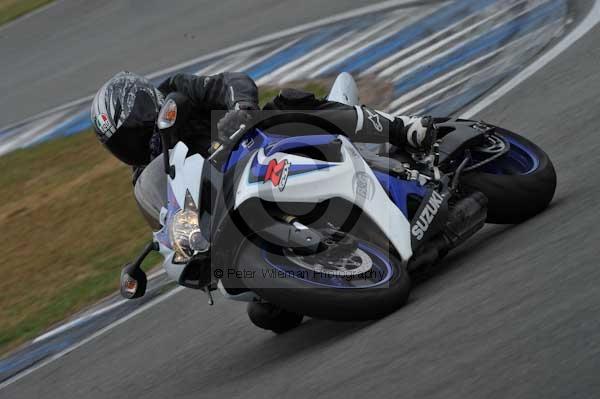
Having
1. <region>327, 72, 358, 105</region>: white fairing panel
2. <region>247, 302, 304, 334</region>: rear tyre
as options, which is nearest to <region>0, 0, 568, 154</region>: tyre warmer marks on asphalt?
<region>327, 72, 358, 105</region>: white fairing panel

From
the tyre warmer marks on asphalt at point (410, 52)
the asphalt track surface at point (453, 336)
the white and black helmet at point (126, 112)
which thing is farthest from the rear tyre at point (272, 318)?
the tyre warmer marks on asphalt at point (410, 52)

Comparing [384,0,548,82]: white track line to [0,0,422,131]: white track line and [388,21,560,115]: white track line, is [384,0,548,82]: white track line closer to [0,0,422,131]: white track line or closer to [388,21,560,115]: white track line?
[388,21,560,115]: white track line

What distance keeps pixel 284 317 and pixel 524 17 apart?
5.66 metres

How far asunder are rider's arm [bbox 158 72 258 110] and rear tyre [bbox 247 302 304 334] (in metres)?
1.09

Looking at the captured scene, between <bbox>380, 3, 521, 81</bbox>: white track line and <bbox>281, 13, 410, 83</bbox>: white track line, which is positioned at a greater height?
<bbox>380, 3, 521, 81</bbox>: white track line

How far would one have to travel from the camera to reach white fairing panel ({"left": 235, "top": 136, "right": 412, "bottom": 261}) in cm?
458

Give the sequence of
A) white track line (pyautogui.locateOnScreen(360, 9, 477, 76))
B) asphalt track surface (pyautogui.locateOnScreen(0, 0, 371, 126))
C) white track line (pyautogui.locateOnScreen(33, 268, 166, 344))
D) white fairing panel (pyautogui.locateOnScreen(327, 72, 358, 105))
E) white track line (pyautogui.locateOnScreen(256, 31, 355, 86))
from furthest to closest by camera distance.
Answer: asphalt track surface (pyautogui.locateOnScreen(0, 0, 371, 126))
white track line (pyautogui.locateOnScreen(256, 31, 355, 86))
white track line (pyautogui.locateOnScreen(360, 9, 477, 76))
white track line (pyautogui.locateOnScreen(33, 268, 166, 344))
white fairing panel (pyautogui.locateOnScreen(327, 72, 358, 105))

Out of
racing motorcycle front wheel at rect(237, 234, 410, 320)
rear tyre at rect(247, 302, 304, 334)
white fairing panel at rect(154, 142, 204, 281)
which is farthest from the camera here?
rear tyre at rect(247, 302, 304, 334)

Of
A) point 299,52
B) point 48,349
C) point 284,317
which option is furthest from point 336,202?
point 299,52

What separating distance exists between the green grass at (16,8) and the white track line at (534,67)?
40.4 ft

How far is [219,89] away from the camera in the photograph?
17.6 feet

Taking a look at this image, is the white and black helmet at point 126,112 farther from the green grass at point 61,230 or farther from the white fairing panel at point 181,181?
the green grass at point 61,230

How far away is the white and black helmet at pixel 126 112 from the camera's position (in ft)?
17.1

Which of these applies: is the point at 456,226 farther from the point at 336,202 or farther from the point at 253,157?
the point at 253,157
